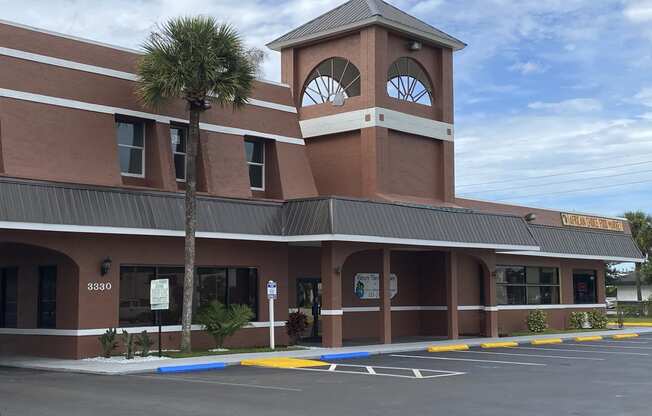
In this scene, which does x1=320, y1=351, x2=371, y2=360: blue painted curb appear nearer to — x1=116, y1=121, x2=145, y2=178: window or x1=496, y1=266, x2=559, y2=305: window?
x1=116, y1=121, x2=145, y2=178: window

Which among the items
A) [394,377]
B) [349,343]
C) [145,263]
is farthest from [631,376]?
[145,263]

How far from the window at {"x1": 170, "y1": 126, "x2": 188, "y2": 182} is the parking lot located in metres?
8.53

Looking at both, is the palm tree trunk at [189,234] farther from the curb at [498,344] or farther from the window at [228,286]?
the curb at [498,344]

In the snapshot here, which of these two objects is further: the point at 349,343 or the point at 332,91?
the point at 332,91

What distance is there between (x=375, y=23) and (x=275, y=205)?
8726mm

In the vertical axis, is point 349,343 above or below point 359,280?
below

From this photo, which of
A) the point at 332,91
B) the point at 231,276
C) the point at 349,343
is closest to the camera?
the point at 231,276

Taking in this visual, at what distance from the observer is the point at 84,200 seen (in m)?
21.4

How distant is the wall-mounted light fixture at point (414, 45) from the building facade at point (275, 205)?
0.19m

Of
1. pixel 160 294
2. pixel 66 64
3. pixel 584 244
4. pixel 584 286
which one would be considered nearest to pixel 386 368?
pixel 160 294

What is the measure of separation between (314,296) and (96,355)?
9347 mm

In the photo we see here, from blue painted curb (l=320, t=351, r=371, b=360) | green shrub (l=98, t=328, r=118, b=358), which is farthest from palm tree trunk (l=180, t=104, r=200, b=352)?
blue painted curb (l=320, t=351, r=371, b=360)

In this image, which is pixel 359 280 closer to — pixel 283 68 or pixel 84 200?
pixel 283 68

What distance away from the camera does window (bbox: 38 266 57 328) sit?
2320 centimetres
